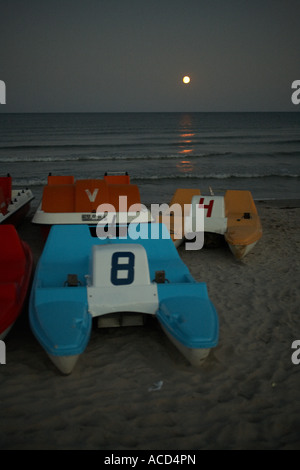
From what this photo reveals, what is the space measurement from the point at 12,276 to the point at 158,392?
2.60 metres

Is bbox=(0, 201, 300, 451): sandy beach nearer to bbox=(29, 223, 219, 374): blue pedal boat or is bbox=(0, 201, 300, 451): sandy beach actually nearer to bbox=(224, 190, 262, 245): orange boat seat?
bbox=(29, 223, 219, 374): blue pedal boat

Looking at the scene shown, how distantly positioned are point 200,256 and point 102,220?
2.00 meters

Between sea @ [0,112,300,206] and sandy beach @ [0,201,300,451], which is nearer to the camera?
sandy beach @ [0,201,300,451]

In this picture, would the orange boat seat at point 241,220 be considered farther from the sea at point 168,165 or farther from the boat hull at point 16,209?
the sea at point 168,165

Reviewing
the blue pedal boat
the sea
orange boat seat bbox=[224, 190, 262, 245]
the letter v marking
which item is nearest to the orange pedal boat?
the letter v marking

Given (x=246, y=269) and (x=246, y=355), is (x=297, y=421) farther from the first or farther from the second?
(x=246, y=269)

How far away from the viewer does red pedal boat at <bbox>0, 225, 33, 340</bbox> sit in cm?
411

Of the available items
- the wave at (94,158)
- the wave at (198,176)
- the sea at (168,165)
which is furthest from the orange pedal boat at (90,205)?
the wave at (94,158)

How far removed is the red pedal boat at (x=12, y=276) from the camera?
13.5 ft

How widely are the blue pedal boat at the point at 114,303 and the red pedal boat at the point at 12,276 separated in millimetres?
196

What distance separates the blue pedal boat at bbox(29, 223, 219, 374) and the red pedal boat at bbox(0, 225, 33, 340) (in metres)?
0.20

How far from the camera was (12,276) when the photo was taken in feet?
16.9

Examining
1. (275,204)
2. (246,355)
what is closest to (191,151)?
(275,204)
